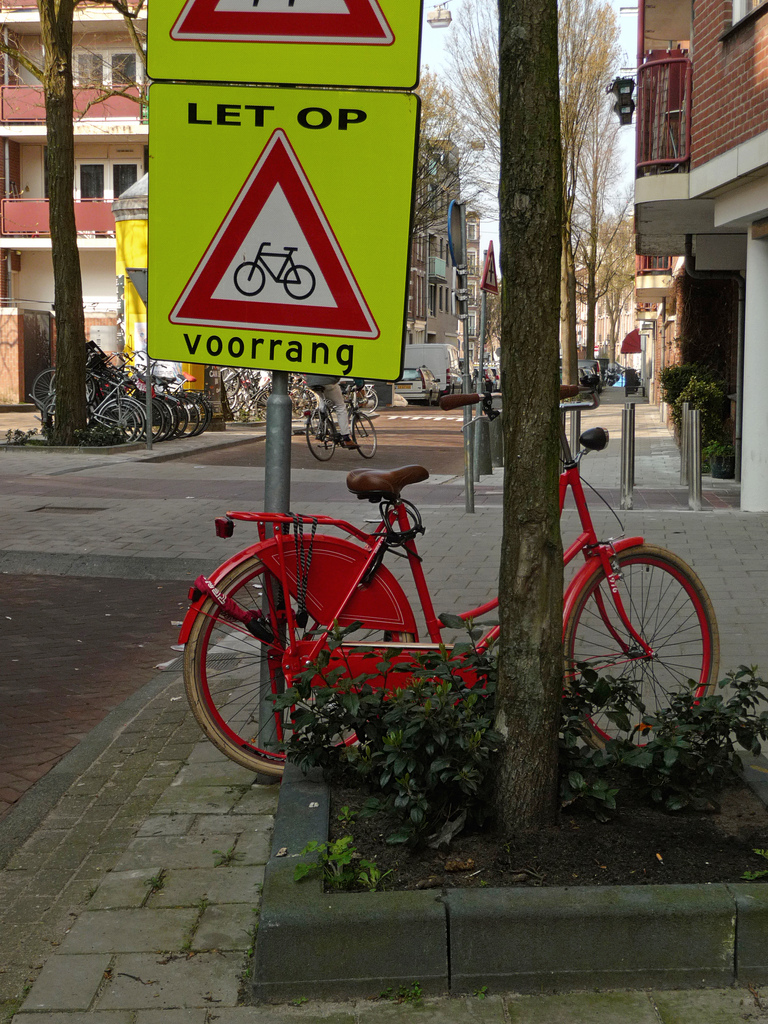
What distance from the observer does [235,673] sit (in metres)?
4.13

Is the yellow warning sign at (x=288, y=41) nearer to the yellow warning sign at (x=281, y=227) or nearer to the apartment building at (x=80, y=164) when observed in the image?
the yellow warning sign at (x=281, y=227)

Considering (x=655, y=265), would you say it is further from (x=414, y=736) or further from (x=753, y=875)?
(x=753, y=875)

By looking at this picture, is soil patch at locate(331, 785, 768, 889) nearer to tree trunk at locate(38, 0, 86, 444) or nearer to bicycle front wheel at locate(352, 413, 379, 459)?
tree trunk at locate(38, 0, 86, 444)

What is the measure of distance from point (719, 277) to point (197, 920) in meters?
14.7

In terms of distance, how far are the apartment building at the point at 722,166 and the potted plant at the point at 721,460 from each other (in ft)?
1.05

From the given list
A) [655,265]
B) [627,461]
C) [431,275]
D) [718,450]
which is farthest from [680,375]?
[431,275]

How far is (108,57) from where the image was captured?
42812 mm

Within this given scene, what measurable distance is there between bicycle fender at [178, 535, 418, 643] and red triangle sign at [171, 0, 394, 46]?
59.2 inches

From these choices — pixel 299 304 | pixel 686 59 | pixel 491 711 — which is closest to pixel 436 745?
pixel 491 711

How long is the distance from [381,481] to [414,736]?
1.00 m

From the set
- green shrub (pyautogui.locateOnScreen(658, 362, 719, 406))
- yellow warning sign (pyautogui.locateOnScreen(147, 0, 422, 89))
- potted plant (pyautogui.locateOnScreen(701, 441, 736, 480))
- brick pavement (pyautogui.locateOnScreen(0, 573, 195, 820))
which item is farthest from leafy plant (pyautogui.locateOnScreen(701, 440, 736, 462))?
yellow warning sign (pyautogui.locateOnScreen(147, 0, 422, 89))

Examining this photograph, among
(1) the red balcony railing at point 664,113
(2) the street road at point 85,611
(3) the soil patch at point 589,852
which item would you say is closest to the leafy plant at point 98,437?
(2) the street road at point 85,611

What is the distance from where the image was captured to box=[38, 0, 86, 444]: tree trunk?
17.7 m

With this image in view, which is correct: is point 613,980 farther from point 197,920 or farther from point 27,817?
point 27,817
